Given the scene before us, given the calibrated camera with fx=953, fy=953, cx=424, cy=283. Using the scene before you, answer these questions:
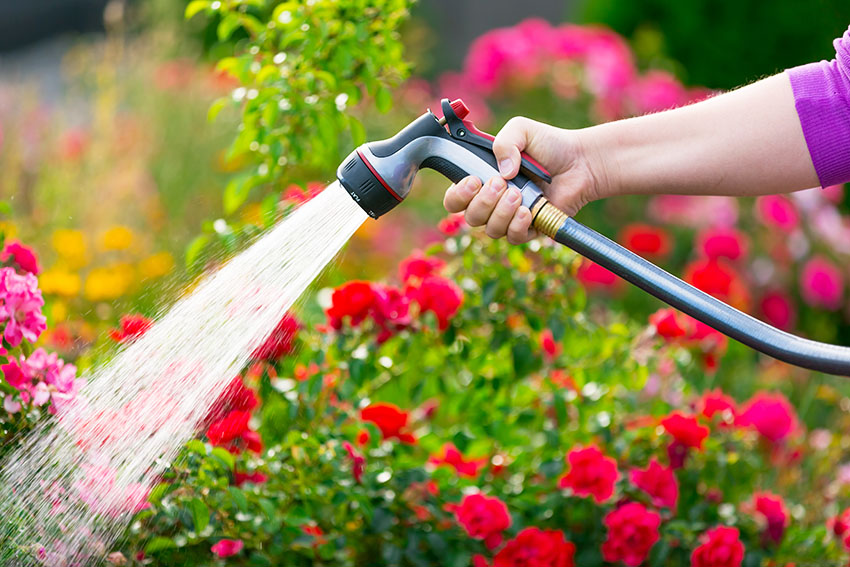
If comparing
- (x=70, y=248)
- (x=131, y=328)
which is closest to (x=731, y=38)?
(x=70, y=248)

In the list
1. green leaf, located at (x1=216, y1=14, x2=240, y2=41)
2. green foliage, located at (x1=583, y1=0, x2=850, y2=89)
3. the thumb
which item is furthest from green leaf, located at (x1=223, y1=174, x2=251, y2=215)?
green foliage, located at (x1=583, y1=0, x2=850, y2=89)

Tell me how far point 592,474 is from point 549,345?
340mm

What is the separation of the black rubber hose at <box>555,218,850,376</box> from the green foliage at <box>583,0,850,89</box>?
361cm

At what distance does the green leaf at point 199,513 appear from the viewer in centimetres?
146

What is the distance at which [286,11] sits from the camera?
189 centimetres

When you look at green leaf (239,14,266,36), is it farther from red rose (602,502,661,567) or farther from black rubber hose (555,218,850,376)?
red rose (602,502,661,567)

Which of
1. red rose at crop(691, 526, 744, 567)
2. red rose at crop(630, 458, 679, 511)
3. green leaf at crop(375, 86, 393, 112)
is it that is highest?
green leaf at crop(375, 86, 393, 112)

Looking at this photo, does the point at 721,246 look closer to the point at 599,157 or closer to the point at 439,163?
the point at 599,157

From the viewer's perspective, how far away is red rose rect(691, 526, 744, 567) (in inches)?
67.8

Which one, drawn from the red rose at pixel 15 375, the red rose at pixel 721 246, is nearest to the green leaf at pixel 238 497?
the red rose at pixel 15 375

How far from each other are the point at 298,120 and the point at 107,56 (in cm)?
202

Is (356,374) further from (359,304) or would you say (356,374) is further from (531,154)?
(531,154)

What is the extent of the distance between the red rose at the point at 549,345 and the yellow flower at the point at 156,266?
41.4 inches

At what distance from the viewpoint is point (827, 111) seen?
144 cm
